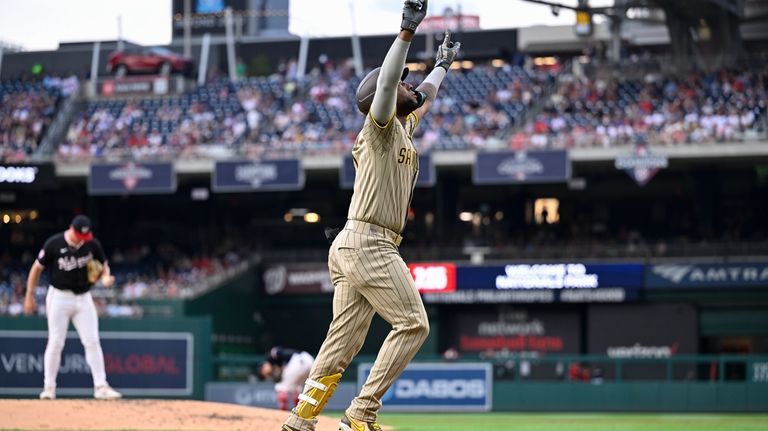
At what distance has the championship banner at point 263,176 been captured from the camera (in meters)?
35.0

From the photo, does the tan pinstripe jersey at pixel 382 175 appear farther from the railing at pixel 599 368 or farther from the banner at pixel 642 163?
the banner at pixel 642 163

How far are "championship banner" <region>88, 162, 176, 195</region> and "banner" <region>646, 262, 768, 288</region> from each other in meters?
13.4

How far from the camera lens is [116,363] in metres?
24.6

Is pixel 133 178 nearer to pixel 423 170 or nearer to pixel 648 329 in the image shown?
pixel 423 170

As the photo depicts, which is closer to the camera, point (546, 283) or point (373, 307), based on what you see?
point (373, 307)

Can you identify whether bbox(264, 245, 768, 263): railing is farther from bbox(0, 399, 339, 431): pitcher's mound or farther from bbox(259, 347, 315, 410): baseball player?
bbox(0, 399, 339, 431): pitcher's mound

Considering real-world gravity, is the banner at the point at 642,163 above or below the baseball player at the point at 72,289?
above

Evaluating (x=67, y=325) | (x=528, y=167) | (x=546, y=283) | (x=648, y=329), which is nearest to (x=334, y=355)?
(x=67, y=325)

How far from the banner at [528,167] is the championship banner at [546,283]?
92.6 inches

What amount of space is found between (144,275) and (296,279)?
454 cm

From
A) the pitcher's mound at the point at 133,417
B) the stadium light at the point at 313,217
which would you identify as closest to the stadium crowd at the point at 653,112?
the stadium light at the point at 313,217

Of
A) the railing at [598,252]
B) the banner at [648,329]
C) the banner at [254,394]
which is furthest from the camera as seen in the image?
the banner at [648,329]

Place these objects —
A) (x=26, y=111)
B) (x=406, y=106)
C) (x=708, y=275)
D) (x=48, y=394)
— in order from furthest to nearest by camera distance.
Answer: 1. (x=26, y=111)
2. (x=708, y=275)
3. (x=48, y=394)
4. (x=406, y=106)

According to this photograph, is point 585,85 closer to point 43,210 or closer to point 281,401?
point 43,210
